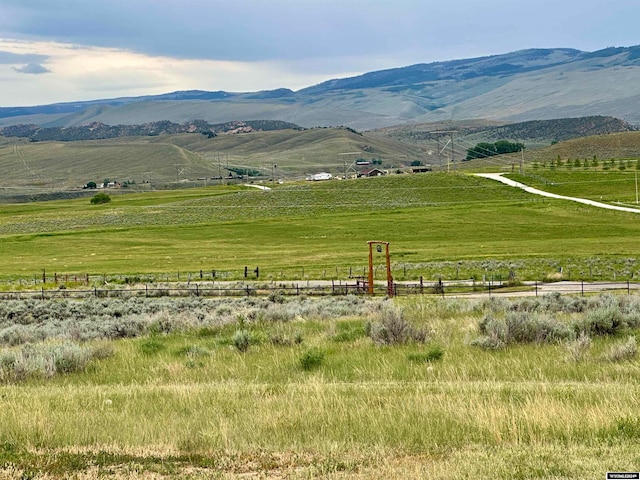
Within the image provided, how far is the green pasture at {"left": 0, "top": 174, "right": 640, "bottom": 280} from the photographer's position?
62125 millimetres

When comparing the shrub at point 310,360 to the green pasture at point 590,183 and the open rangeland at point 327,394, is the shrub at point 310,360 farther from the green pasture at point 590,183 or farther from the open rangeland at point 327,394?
the green pasture at point 590,183

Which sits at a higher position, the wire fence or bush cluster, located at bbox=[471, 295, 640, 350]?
bush cluster, located at bbox=[471, 295, 640, 350]

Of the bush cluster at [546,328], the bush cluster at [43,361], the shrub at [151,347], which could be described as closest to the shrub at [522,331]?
the bush cluster at [546,328]

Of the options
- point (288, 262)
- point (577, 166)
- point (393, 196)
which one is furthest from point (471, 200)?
point (288, 262)

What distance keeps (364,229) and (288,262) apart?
85.2ft

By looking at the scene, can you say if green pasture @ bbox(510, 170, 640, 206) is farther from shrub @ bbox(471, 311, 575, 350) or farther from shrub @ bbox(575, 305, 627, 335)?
shrub @ bbox(471, 311, 575, 350)

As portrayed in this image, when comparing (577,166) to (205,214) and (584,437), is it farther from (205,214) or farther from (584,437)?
(584,437)

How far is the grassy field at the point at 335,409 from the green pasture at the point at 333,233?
116ft

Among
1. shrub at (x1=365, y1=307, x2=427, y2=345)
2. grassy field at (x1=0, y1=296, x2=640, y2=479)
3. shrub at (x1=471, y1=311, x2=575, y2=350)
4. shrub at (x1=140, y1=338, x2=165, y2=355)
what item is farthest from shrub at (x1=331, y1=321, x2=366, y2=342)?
shrub at (x1=140, y1=338, x2=165, y2=355)

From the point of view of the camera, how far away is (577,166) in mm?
138625

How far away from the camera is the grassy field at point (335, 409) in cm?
820

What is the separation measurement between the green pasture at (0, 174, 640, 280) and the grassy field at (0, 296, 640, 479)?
35.5m

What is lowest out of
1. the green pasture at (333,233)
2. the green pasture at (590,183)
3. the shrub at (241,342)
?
the green pasture at (333,233)

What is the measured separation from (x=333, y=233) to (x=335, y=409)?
79.8 meters
